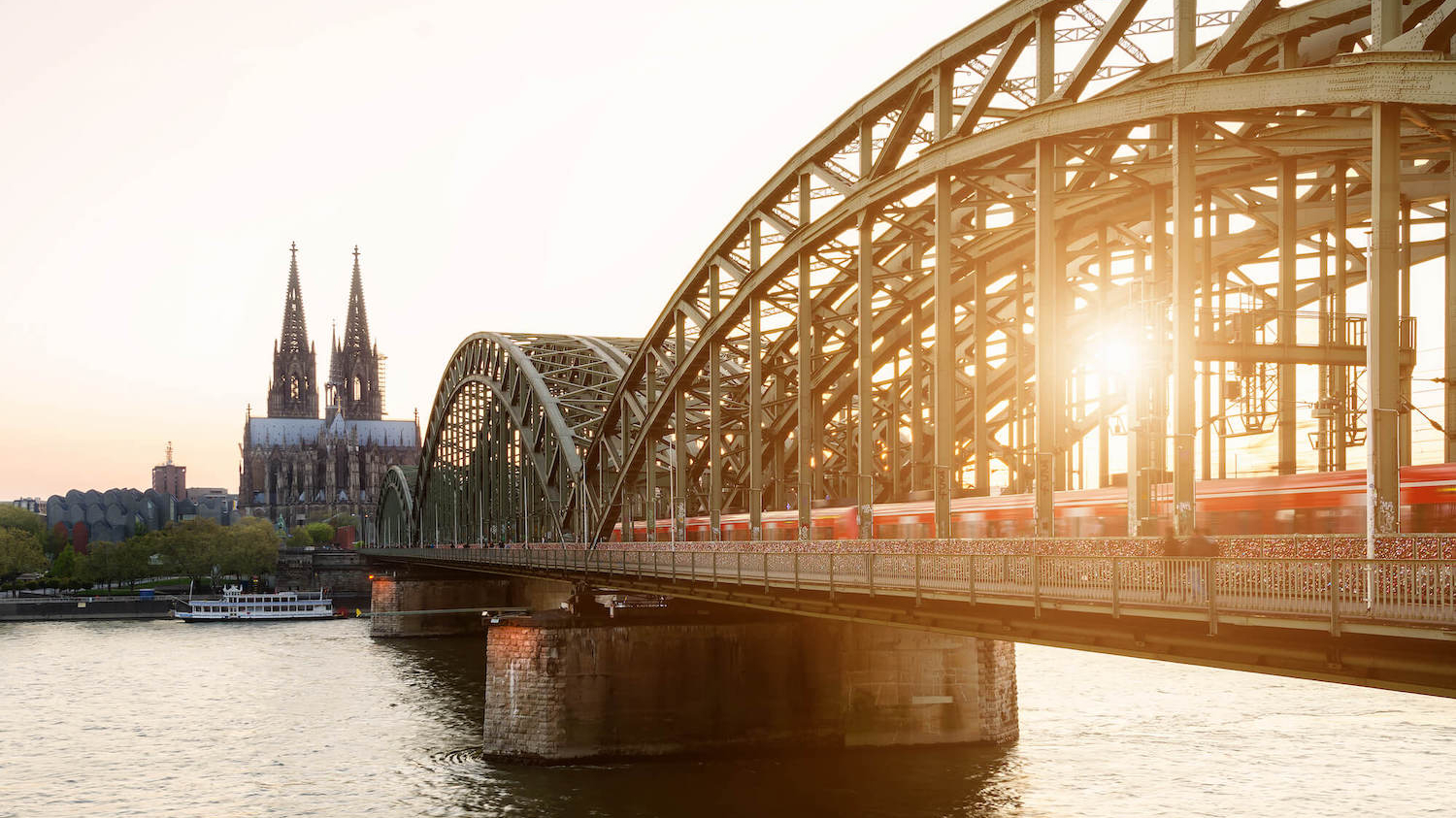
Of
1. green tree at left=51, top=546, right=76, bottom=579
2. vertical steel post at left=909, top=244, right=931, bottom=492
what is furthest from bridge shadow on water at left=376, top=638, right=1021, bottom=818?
green tree at left=51, top=546, right=76, bottom=579

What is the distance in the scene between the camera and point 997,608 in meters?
27.0

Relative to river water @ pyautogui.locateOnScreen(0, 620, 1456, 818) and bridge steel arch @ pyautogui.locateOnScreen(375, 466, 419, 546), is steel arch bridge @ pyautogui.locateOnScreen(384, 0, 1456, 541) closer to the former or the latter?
river water @ pyautogui.locateOnScreen(0, 620, 1456, 818)

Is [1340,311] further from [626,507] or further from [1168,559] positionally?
[626,507]

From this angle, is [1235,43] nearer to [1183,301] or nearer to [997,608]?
[1183,301]

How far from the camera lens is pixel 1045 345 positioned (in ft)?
107

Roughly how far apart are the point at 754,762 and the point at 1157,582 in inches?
1014

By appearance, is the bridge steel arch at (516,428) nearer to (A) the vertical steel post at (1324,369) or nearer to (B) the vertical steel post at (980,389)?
(B) the vertical steel post at (980,389)

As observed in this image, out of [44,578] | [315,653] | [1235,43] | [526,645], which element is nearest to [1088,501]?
[1235,43]

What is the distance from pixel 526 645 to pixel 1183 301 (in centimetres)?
2757

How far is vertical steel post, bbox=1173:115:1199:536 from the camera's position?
26.2 meters

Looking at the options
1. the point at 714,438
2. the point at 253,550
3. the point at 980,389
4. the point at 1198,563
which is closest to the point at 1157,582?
the point at 1198,563

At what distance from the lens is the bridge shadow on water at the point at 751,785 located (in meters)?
39.7

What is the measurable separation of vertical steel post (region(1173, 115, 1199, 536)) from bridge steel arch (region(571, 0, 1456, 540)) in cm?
6

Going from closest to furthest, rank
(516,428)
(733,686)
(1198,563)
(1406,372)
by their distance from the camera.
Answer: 1. (1198,563)
2. (1406,372)
3. (733,686)
4. (516,428)
